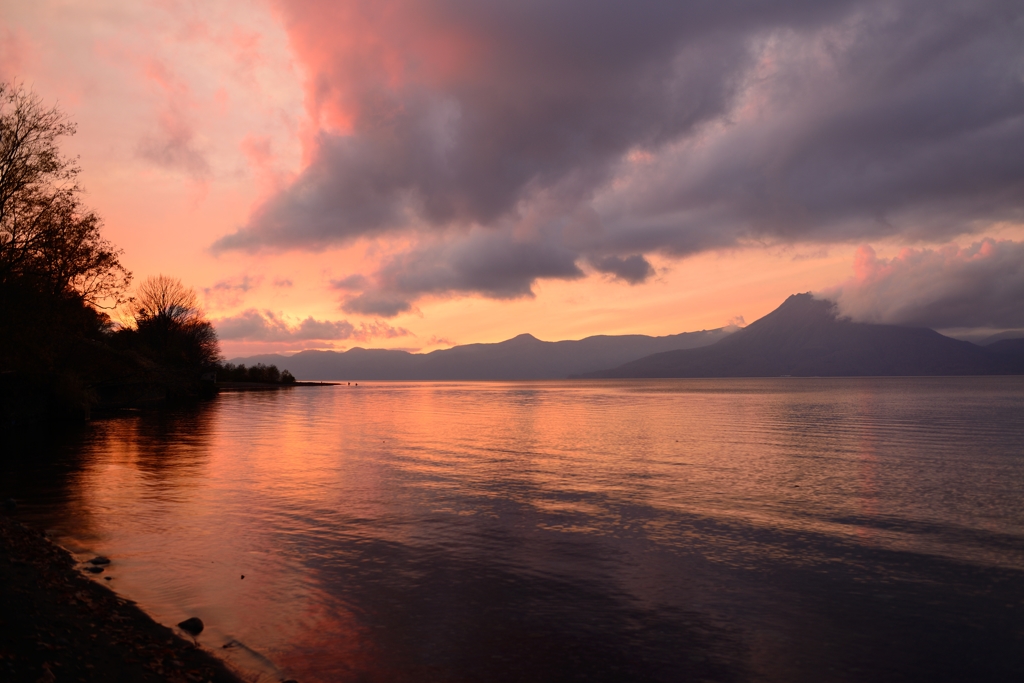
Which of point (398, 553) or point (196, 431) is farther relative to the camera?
point (196, 431)

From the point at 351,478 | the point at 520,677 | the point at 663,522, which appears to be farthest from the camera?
the point at 351,478

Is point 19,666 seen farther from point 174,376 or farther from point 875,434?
point 174,376

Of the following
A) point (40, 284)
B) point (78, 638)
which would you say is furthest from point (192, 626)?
point (40, 284)

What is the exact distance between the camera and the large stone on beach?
37.7 feet

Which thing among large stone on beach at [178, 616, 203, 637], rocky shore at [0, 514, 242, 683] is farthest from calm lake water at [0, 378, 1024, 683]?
rocky shore at [0, 514, 242, 683]

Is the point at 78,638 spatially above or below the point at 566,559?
above

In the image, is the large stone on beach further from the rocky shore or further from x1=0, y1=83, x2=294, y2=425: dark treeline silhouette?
x1=0, y1=83, x2=294, y2=425: dark treeline silhouette

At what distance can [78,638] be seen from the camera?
9.62 m

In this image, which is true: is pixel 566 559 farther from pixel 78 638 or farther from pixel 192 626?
pixel 78 638

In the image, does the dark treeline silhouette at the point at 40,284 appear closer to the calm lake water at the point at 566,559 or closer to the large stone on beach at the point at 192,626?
the calm lake water at the point at 566,559

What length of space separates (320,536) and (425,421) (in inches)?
1983

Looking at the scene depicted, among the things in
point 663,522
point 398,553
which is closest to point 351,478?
point 398,553

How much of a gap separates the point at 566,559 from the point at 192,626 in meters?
9.09

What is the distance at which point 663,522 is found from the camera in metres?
20.1
